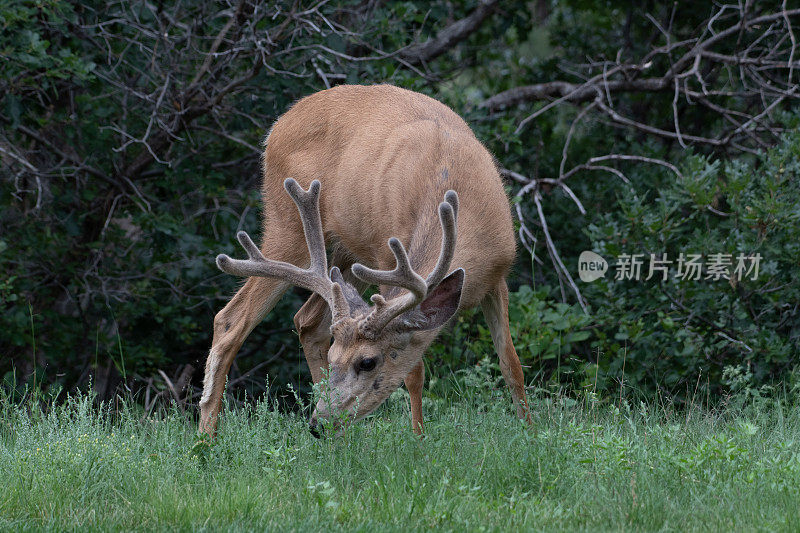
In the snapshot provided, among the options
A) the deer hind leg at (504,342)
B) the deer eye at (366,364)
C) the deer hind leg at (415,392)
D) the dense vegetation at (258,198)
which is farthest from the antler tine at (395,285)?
the dense vegetation at (258,198)

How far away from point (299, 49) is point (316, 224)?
2.35 metres

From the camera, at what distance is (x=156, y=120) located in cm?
700

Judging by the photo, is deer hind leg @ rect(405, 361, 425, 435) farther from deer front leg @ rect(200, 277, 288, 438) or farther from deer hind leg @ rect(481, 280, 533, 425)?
deer front leg @ rect(200, 277, 288, 438)

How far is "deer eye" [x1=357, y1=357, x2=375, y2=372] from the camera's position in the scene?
15.5 ft

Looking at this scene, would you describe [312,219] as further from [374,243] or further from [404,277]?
[404,277]

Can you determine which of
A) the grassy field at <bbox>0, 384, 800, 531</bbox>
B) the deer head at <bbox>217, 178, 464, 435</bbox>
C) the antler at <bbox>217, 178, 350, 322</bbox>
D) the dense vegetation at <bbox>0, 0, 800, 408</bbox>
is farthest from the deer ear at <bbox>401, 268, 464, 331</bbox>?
the dense vegetation at <bbox>0, 0, 800, 408</bbox>

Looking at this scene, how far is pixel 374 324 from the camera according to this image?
4691 mm

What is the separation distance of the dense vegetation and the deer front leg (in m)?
0.57

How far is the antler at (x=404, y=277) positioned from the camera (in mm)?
4309

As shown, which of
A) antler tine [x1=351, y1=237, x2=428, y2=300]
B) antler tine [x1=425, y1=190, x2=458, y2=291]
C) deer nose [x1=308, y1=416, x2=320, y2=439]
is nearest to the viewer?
antler tine [x1=425, y1=190, x2=458, y2=291]

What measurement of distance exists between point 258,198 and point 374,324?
309 centimetres

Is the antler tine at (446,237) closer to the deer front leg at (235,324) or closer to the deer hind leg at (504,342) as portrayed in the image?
the deer hind leg at (504,342)

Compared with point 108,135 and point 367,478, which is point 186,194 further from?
point 367,478

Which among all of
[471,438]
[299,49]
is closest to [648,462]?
[471,438]
